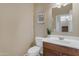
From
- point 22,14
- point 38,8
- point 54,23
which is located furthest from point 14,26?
point 54,23

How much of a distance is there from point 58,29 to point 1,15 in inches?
29.8

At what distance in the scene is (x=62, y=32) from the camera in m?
1.96

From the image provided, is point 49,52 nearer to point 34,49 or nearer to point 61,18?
point 34,49

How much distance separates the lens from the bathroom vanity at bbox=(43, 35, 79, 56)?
1860 millimetres

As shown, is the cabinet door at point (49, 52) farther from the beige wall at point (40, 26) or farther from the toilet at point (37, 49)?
the beige wall at point (40, 26)

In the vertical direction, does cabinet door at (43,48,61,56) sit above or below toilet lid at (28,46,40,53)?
below

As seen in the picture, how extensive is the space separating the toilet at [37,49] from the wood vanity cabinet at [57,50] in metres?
0.05

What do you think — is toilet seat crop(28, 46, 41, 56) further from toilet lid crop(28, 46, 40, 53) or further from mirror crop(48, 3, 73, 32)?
mirror crop(48, 3, 73, 32)

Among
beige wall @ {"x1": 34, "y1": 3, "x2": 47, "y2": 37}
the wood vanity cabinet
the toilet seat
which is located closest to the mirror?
beige wall @ {"x1": 34, "y1": 3, "x2": 47, "y2": 37}

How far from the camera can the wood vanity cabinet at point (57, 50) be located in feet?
6.12

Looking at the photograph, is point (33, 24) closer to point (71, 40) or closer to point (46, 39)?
point (46, 39)

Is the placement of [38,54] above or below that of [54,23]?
below

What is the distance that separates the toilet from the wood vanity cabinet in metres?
0.05

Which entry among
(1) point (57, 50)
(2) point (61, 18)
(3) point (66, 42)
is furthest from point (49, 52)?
(2) point (61, 18)
